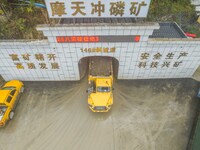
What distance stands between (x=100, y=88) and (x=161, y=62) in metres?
5.46

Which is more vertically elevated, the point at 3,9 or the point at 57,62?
the point at 3,9

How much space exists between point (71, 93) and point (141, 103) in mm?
5886

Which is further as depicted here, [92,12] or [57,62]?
[57,62]

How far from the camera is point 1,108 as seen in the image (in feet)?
38.7

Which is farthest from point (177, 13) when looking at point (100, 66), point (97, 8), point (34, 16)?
point (34, 16)

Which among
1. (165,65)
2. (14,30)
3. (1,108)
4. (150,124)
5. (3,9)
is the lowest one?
(150,124)

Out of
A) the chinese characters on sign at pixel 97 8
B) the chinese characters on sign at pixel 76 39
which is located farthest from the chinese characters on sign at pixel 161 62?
the chinese characters on sign at pixel 76 39

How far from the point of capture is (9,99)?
1215 centimetres

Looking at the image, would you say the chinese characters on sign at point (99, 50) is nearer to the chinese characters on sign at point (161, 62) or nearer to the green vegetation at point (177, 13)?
the chinese characters on sign at point (161, 62)

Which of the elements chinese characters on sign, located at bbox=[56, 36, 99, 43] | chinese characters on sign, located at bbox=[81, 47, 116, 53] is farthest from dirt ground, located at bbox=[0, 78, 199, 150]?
chinese characters on sign, located at bbox=[56, 36, 99, 43]

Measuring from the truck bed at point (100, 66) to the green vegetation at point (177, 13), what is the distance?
6296 millimetres

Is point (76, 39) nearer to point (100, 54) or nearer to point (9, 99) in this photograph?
point (100, 54)

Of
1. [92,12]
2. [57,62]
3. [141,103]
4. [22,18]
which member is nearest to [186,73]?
[141,103]

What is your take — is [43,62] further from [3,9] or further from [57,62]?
[3,9]
